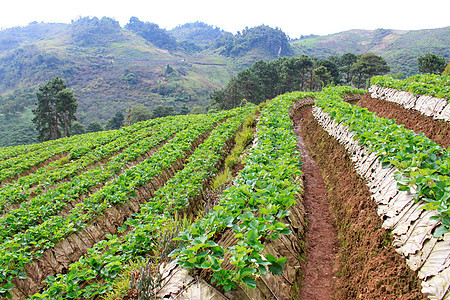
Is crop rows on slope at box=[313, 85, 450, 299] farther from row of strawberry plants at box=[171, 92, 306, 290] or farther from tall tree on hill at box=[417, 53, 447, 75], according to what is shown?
tall tree on hill at box=[417, 53, 447, 75]

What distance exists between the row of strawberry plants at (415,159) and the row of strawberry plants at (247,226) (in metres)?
1.81

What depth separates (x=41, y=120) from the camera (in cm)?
4262

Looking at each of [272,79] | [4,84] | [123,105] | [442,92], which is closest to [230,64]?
[123,105]

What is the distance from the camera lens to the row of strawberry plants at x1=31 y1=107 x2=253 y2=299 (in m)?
4.86

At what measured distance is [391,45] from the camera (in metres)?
127

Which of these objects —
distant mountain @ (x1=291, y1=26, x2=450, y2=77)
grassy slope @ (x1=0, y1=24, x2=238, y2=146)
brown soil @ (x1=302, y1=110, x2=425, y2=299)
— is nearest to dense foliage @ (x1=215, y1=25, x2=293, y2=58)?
distant mountain @ (x1=291, y1=26, x2=450, y2=77)

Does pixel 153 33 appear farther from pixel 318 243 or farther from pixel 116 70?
pixel 318 243

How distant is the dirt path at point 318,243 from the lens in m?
4.32

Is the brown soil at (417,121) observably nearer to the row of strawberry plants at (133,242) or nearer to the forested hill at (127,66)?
the row of strawberry plants at (133,242)

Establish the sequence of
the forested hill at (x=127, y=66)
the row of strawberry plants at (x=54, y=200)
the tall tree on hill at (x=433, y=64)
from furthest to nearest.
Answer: the forested hill at (x=127, y=66) < the tall tree on hill at (x=433, y=64) < the row of strawberry plants at (x=54, y=200)

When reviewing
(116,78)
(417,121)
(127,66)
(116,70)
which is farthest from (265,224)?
(127,66)

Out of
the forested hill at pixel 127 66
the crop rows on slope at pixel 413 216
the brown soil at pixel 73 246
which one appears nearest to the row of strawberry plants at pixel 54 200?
the brown soil at pixel 73 246

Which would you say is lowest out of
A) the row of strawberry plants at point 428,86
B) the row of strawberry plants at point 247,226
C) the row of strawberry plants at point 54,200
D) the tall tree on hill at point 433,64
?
the row of strawberry plants at point 54,200

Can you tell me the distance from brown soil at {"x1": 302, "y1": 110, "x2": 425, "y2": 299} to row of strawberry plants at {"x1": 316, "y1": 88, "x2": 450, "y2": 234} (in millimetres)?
822
